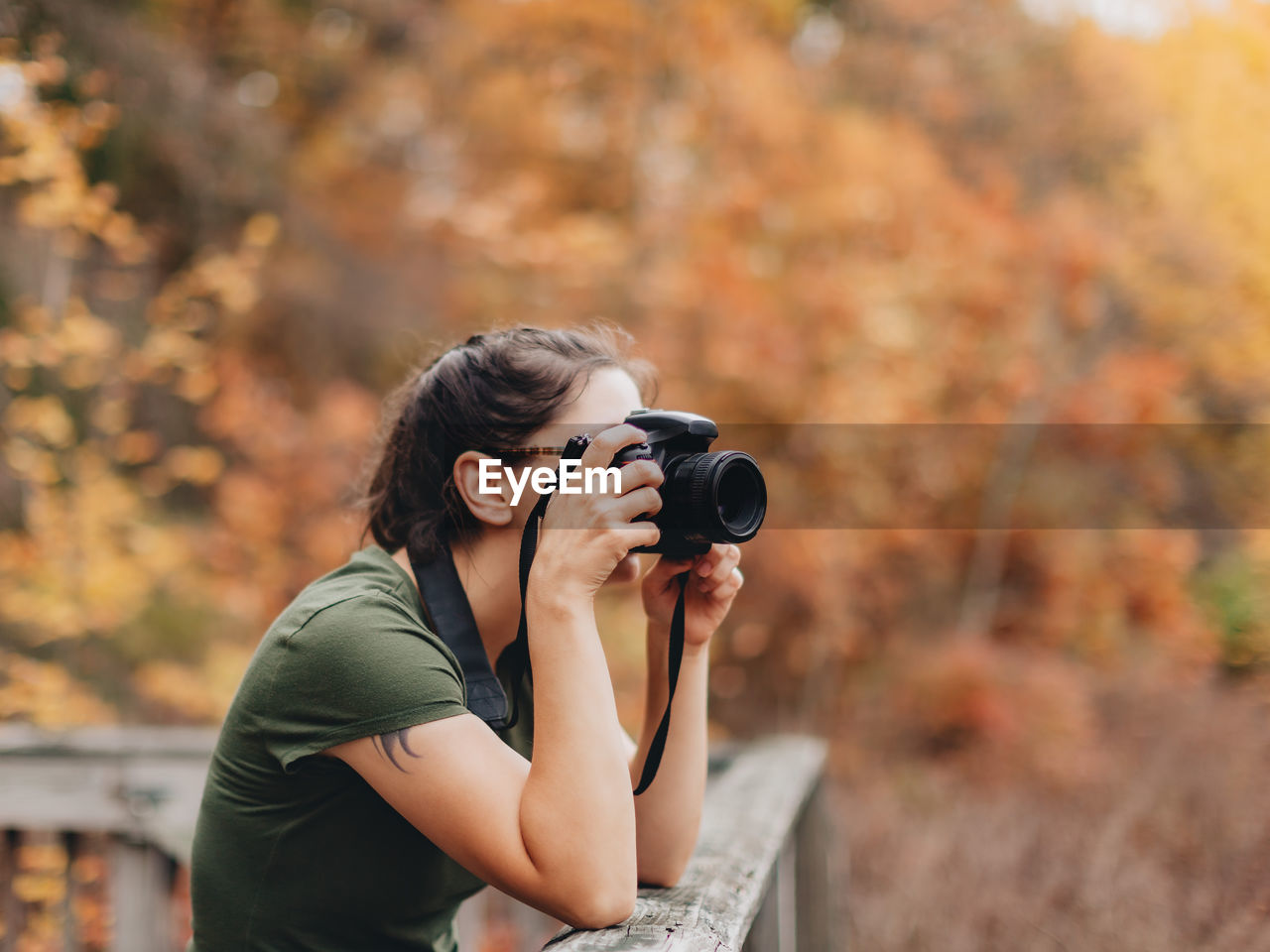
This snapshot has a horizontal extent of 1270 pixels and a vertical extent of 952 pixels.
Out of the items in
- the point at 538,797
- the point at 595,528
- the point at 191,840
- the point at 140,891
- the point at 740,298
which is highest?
the point at 740,298

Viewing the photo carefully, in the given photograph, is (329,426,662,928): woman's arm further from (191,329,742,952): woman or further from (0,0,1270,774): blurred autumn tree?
(0,0,1270,774): blurred autumn tree

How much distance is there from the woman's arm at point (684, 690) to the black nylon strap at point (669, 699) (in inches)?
0.6

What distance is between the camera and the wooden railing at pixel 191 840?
3.48 ft

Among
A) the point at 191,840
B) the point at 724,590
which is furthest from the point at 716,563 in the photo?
the point at 191,840

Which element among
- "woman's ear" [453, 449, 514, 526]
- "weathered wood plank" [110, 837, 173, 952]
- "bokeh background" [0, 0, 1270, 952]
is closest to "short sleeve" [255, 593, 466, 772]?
"woman's ear" [453, 449, 514, 526]

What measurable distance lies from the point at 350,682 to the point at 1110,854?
2.44 metres

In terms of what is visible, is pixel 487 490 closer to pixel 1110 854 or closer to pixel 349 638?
pixel 349 638

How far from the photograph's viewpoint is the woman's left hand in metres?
1.30

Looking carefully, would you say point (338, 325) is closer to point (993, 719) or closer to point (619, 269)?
point (619, 269)

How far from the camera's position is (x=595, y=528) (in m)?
1.04

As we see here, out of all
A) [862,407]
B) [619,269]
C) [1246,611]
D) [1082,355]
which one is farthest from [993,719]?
[619,269]

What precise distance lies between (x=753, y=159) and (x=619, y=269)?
985 mm

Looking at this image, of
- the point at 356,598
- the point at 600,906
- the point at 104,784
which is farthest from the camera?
the point at 104,784

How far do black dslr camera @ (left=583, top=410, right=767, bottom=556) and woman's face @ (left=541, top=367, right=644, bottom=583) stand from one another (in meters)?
0.05
